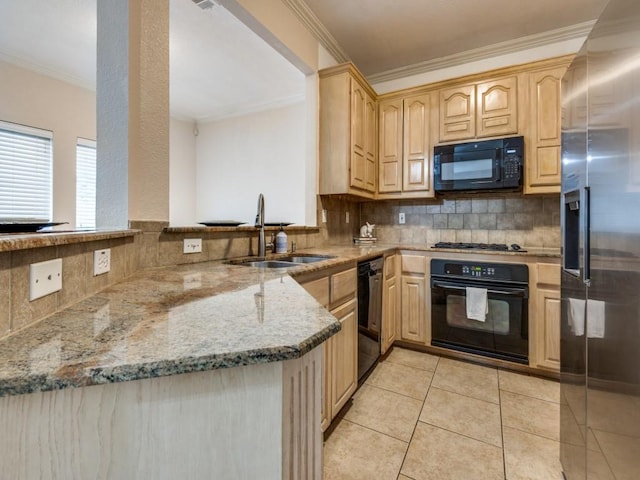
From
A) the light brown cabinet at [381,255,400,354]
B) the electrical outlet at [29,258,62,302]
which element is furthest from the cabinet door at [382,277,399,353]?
the electrical outlet at [29,258,62,302]

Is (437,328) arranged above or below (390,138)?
below

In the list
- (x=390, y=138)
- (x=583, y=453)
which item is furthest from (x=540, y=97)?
(x=583, y=453)

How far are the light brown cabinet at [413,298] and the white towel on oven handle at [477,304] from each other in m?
0.36

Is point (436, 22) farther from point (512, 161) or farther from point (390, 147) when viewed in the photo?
point (512, 161)

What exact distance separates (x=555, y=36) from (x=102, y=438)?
382cm

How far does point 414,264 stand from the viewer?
2646mm

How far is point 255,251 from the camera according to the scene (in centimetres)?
203

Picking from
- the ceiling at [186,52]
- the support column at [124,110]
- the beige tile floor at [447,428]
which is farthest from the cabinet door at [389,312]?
the ceiling at [186,52]

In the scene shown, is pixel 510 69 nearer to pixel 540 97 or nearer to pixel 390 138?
pixel 540 97

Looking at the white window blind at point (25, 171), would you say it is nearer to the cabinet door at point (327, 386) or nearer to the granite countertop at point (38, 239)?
the granite countertop at point (38, 239)

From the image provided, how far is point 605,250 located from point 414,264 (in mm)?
1762

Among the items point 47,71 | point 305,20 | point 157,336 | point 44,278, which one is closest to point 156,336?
point 157,336

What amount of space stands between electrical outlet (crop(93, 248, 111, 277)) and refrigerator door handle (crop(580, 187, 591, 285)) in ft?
5.18

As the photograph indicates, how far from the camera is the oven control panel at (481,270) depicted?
7.36 feet
